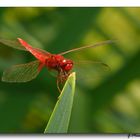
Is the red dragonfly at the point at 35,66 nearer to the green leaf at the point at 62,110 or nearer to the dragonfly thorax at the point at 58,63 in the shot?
the dragonfly thorax at the point at 58,63

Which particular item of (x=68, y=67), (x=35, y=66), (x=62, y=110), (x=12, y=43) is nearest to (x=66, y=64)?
(x=68, y=67)

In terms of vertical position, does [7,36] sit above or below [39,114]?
above

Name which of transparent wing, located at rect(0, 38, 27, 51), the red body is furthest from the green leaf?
transparent wing, located at rect(0, 38, 27, 51)

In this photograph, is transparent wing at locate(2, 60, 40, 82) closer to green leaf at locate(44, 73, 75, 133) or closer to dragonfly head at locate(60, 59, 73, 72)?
dragonfly head at locate(60, 59, 73, 72)

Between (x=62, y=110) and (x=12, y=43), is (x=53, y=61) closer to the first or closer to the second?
(x=12, y=43)

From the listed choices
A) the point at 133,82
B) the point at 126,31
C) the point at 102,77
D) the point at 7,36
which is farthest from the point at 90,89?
the point at 7,36
